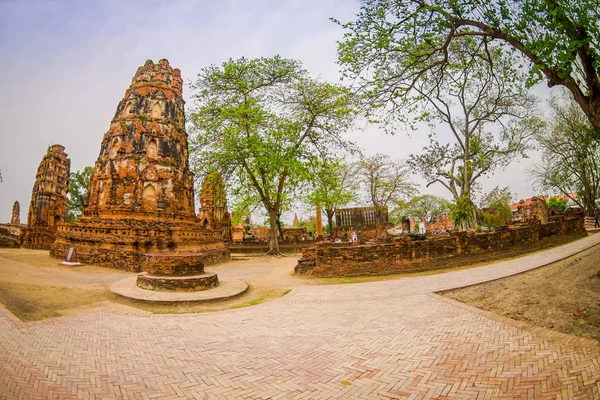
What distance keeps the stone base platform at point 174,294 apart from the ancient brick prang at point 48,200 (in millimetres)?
23053

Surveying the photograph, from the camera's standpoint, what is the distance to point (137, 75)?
63.3ft

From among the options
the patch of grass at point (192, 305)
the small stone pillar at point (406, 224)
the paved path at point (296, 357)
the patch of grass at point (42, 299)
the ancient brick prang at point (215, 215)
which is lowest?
the patch of grass at point (192, 305)

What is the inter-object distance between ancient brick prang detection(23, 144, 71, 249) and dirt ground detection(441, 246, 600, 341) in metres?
31.5

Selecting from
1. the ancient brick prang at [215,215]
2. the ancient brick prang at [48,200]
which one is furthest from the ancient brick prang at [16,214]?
the ancient brick prang at [215,215]

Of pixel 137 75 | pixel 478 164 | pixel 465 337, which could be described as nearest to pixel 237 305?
pixel 465 337

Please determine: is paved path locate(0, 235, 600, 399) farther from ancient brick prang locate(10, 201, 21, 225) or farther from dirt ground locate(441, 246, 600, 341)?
ancient brick prang locate(10, 201, 21, 225)

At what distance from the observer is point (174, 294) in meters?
7.58

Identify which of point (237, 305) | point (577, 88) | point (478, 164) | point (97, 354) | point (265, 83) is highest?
point (265, 83)

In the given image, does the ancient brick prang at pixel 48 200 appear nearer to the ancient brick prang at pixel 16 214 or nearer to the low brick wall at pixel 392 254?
the ancient brick prang at pixel 16 214

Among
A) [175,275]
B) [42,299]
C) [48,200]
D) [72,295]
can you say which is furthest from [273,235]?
[48,200]

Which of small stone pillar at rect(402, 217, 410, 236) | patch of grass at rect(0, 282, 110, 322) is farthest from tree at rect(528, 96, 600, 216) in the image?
patch of grass at rect(0, 282, 110, 322)

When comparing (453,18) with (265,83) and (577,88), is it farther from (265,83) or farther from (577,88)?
(265,83)

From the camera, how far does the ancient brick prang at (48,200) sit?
24266mm

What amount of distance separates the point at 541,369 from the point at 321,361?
2.63m
